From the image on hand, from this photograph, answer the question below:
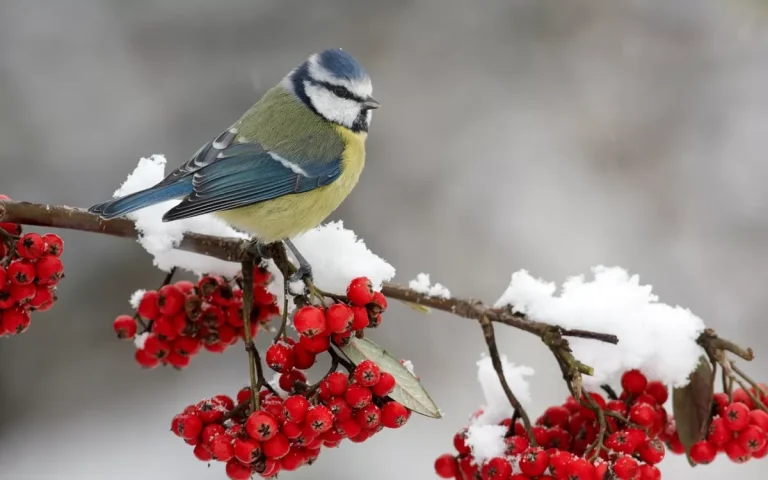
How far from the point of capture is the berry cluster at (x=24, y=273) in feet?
4.46

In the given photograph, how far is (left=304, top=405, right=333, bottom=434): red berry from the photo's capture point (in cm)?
126

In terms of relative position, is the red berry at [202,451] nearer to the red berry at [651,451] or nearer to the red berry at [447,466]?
the red berry at [447,466]

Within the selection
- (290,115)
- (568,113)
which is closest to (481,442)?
(290,115)

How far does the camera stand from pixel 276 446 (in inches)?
50.1

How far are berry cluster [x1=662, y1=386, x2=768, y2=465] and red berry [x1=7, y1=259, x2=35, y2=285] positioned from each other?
134cm

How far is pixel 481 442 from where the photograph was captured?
1.50 meters

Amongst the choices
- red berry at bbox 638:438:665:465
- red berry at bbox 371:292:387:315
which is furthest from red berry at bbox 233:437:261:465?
red berry at bbox 638:438:665:465

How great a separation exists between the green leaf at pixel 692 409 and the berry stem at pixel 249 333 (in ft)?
2.84

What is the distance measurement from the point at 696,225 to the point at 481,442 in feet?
10.8

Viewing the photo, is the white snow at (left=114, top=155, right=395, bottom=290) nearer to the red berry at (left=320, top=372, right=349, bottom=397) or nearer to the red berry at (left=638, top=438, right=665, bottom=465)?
the red berry at (left=320, top=372, right=349, bottom=397)

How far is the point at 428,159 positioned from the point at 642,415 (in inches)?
126

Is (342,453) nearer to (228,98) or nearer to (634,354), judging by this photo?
→ (228,98)

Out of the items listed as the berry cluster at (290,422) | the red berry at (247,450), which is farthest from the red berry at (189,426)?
the red berry at (247,450)

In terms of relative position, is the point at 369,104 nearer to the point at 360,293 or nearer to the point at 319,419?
the point at 360,293
